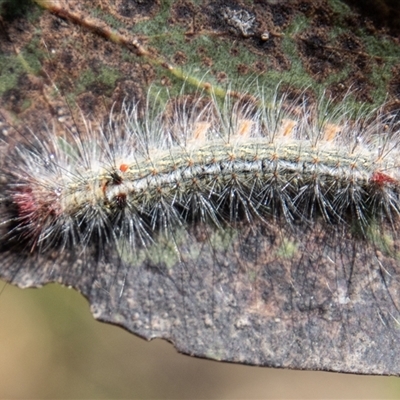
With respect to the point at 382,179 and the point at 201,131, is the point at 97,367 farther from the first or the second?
the point at 382,179

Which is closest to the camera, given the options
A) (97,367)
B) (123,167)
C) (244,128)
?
(123,167)

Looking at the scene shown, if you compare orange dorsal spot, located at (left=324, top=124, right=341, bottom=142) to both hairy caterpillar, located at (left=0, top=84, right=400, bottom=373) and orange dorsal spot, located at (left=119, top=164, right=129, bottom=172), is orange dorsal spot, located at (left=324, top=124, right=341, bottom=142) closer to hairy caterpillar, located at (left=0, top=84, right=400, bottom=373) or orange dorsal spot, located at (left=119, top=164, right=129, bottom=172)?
hairy caterpillar, located at (left=0, top=84, right=400, bottom=373)

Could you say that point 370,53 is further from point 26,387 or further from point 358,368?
point 26,387

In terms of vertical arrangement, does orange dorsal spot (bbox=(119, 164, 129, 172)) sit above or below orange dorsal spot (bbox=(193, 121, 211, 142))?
below

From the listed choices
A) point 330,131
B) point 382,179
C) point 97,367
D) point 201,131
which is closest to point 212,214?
point 201,131

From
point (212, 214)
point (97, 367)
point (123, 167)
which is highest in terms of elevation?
point (123, 167)

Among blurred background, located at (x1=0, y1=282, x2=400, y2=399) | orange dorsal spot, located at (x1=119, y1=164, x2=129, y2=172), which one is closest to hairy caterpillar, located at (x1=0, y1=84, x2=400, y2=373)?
orange dorsal spot, located at (x1=119, y1=164, x2=129, y2=172)

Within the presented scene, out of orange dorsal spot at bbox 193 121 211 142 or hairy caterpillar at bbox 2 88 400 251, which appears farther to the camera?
orange dorsal spot at bbox 193 121 211 142

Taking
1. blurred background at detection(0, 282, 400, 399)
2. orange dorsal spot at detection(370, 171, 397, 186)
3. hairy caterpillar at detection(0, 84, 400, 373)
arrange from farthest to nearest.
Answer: blurred background at detection(0, 282, 400, 399), orange dorsal spot at detection(370, 171, 397, 186), hairy caterpillar at detection(0, 84, 400, 373)
